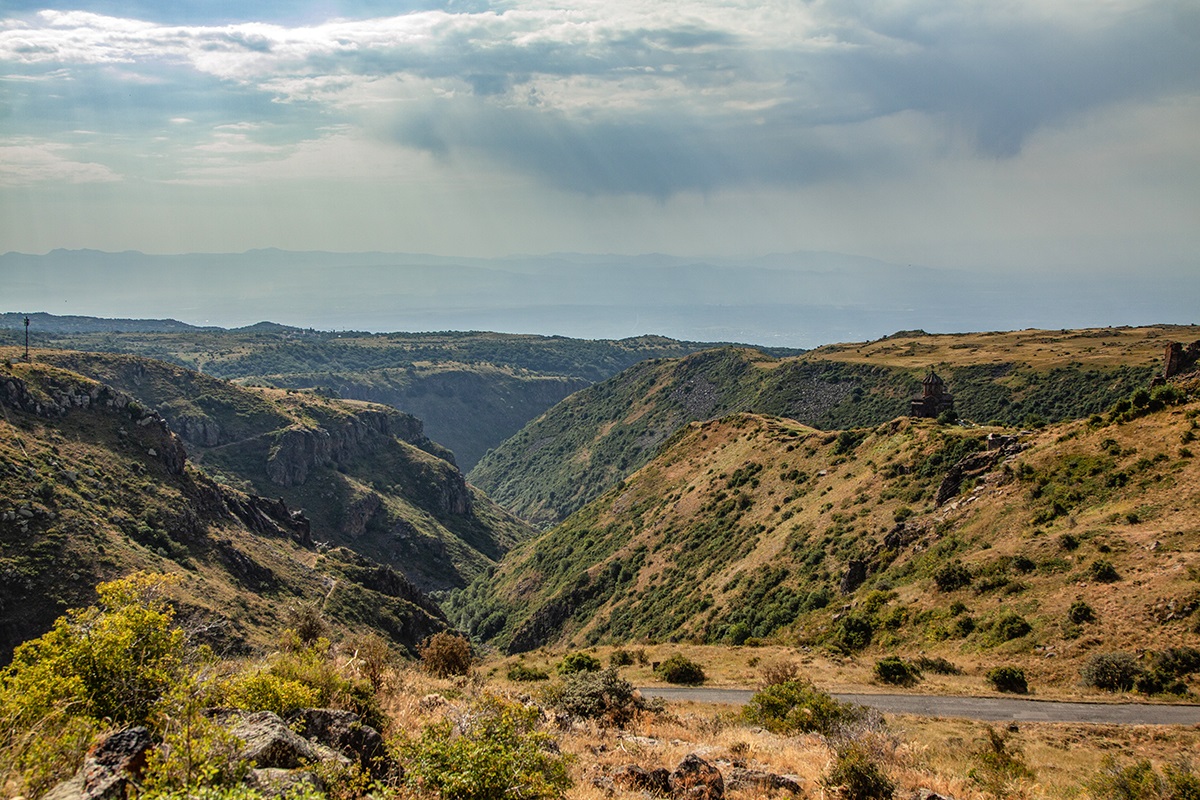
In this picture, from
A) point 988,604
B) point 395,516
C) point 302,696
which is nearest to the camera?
point 302,696

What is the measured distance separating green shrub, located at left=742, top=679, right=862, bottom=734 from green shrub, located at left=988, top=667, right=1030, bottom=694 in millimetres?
7110

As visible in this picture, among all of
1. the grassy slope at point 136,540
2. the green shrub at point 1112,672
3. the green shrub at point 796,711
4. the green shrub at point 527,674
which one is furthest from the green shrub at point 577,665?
the green shrub at point 1112,672

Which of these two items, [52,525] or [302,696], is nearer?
[302,696]

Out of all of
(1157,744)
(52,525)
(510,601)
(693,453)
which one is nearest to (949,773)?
(1157,744)

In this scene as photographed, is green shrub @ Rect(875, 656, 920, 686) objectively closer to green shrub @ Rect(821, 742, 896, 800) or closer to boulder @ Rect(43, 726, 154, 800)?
green shrub @ Rect(821, 742, 896, 800)

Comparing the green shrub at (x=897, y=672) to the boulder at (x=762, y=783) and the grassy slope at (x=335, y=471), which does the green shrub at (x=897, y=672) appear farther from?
the grassy slope at (x=335, y=471)

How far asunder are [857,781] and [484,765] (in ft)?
23.0

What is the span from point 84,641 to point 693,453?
67246mm

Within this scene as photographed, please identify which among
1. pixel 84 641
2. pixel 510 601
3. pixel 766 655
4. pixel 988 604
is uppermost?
pixel 84 641

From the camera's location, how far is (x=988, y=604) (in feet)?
87.9

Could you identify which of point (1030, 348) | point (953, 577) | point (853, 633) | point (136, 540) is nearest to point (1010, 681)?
point (953, 577)

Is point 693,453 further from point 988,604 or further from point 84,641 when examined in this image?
point 84,641

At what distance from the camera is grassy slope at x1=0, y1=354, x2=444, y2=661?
3716cm

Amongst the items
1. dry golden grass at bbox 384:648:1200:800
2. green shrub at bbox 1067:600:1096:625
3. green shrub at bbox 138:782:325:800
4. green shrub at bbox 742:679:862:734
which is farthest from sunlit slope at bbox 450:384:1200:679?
green shrub at bbox 138:782:325:800
